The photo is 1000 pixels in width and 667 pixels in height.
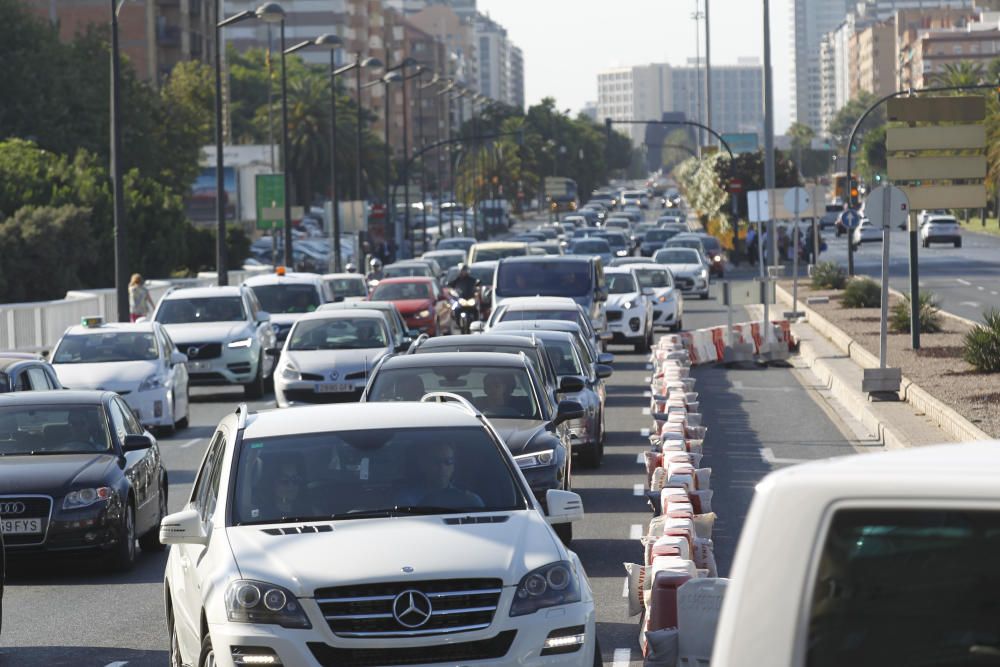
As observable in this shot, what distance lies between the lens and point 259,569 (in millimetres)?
7648

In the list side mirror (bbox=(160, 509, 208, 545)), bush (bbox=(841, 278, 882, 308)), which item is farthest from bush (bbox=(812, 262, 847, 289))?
side mirror (bbox=(160, 509, 208, 545))

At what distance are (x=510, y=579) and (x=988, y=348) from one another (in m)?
19.6

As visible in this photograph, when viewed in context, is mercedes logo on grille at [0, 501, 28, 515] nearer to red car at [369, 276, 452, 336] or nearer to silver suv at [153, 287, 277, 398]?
silver suv at [153, 287, 277, 398]

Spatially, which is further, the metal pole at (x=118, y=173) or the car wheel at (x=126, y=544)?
the metal pole at (x=118, y=173)

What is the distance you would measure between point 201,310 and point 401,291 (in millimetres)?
8709

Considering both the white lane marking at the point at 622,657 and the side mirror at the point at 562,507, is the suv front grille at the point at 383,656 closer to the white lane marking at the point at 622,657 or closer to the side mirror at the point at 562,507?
the side mirror at the point at 562,507

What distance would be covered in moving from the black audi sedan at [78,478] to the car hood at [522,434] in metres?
2.65

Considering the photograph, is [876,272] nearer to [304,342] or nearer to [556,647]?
[304,342]

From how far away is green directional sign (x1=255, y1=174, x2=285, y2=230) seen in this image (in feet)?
211

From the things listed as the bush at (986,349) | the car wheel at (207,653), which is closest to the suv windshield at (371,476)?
the car wheel at (207,653)

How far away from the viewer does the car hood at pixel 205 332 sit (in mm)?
29422

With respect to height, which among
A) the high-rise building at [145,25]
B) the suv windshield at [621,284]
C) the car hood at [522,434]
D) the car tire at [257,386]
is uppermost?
the high-rise building at [145,25]

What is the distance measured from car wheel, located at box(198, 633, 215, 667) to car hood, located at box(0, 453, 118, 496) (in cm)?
572

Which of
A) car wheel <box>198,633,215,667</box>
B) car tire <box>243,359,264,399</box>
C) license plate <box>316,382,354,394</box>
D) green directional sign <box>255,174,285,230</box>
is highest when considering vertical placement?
green directional sign <box>255,174,285,230</box>
